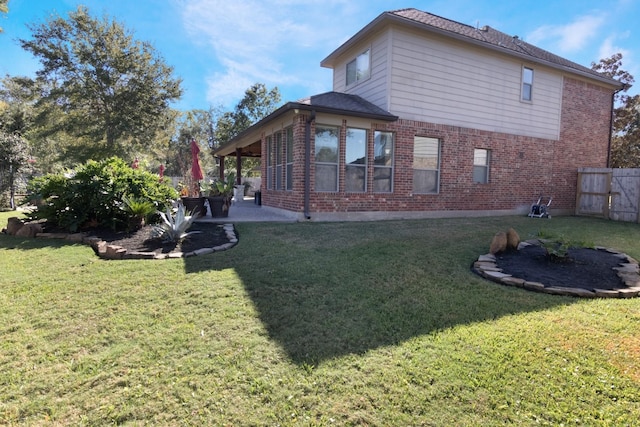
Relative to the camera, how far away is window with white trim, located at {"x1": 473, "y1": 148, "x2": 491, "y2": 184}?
10836mm

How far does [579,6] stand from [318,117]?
10096 millimetres

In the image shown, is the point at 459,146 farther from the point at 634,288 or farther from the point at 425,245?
the point at 634,288

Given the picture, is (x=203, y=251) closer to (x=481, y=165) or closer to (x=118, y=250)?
(x=118, y=250)

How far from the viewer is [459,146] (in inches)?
406

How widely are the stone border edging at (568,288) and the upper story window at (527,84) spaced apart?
8.55 meters

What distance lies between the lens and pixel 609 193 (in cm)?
1152

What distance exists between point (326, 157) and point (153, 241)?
4.81 meters

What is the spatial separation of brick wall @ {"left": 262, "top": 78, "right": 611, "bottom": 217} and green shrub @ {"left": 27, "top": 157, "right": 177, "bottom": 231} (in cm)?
391

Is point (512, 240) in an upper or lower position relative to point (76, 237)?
upper

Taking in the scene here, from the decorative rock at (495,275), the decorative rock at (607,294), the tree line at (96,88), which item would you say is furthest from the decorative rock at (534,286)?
the tree line at (96,88)

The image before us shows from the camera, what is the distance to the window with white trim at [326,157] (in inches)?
340

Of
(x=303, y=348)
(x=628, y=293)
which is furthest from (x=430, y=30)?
(x=303, y=348)

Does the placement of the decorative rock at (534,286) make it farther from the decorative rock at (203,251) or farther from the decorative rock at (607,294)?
the decorative rock at (203,251)

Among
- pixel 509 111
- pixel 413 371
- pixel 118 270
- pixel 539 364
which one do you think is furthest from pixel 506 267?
pixel 509 111
